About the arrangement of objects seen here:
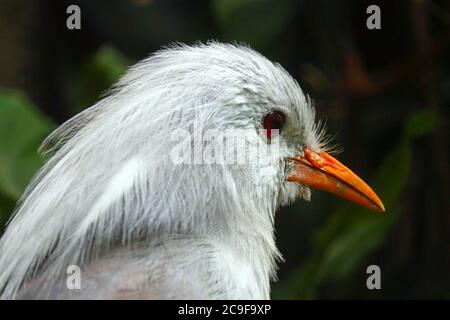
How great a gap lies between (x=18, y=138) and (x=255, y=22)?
1452 millimetres

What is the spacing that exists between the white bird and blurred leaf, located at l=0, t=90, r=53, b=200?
63.4 inches

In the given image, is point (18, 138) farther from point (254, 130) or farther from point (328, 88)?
point (254, 130)

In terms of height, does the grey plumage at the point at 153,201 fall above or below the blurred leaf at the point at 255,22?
below

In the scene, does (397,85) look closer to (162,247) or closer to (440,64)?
(440,64)

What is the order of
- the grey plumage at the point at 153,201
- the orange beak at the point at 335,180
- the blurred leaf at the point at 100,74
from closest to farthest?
the grey plumage at the point at 153,201, the orange beak at the point at 335,180, the blurred leaf at the point at 100,74

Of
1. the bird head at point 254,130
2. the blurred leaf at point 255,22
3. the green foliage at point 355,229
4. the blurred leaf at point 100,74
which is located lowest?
the green foliage at point 355,229

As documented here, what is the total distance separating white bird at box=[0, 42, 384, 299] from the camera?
239 cm

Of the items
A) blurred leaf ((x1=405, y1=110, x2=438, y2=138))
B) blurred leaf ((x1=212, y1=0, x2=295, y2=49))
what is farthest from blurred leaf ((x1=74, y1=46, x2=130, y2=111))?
blurred leaf ((x1=405, y1=110, x2=438, y2=138))

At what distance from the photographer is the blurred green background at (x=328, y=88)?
172 inches

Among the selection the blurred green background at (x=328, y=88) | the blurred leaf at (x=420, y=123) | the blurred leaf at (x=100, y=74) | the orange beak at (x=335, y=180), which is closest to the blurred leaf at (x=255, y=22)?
the blurred green background at (x=328, y=88)

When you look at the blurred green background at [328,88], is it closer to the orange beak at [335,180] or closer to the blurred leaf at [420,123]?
the blurred leaf at [420,123]

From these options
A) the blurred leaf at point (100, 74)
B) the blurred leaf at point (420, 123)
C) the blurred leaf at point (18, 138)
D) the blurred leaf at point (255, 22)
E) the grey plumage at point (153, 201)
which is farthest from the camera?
the blurred leaf at point (255, 22)

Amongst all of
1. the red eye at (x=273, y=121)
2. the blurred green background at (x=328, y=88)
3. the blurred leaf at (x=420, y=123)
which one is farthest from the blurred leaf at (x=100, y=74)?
the red eye at (x=273, y=121)

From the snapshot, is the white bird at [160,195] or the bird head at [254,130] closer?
the white bird at [160,195]
